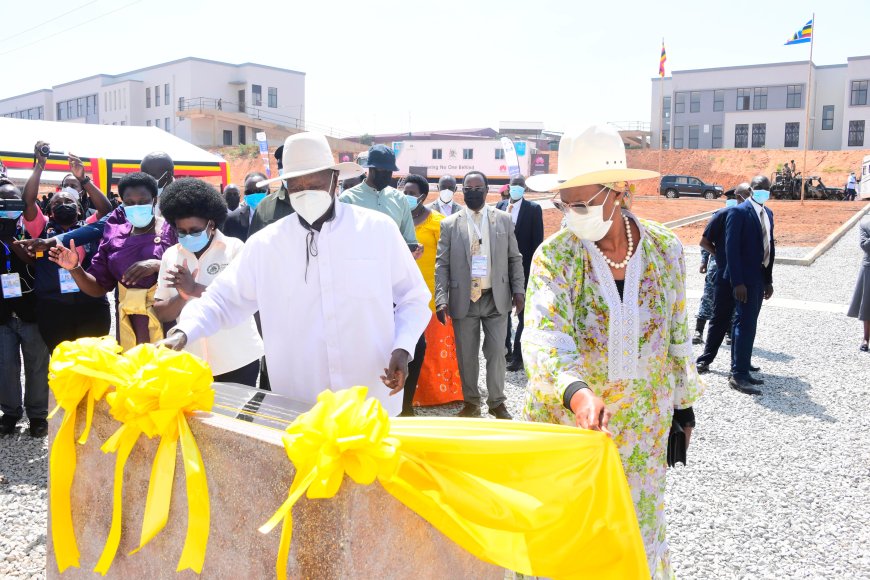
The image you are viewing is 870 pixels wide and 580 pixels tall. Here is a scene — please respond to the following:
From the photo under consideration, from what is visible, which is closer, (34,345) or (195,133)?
(34,345)

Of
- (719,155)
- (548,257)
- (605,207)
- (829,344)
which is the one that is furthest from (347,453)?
(719,155)

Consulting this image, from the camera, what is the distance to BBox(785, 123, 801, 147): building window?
61750 mm

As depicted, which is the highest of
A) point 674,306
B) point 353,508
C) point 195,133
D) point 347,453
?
point 195,133

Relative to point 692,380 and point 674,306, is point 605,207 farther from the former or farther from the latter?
point 692,380

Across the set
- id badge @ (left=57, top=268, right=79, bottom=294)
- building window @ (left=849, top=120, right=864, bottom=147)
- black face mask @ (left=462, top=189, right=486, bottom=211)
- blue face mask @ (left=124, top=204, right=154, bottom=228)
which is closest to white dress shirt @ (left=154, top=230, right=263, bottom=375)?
blue face mask @ (left=124, top=204, right=154, bottom=228)

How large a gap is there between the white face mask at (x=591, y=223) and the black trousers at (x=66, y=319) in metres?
3.90

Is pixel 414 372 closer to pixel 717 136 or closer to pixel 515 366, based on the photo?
pixel 515 366

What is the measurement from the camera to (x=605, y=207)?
8.97ft

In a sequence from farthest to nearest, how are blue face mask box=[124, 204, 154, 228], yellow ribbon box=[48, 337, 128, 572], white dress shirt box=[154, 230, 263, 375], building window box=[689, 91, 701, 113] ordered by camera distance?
building window box=[689, 91, 701, 113] → blue face mask box=[124, 204, 154, 228] → white dress shirt box=[154, 230, 263, 375] → yellow ribbon box=[48, 337, 128, 572]

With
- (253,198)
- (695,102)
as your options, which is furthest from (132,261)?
(695,102)

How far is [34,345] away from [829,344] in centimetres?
850

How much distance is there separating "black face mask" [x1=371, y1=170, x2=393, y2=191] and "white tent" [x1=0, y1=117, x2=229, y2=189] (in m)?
11.1

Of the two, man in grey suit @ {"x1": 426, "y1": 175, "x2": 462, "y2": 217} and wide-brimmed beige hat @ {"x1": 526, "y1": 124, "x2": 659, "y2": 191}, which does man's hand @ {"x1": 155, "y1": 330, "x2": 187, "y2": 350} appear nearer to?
wide-brimmed beige hat @ {"x1": 526, "y1": 124, "x2": 659, "y2": 191}

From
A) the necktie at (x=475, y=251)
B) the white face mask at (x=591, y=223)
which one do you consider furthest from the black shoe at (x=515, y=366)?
the white face mask at (x=591, y=223)
